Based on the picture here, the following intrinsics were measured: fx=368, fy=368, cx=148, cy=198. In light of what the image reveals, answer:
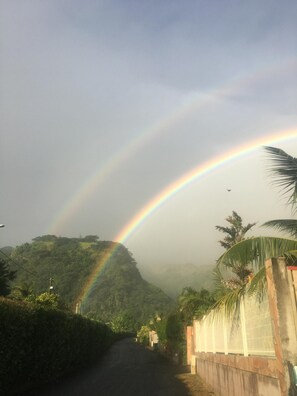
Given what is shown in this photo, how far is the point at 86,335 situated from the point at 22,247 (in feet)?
242

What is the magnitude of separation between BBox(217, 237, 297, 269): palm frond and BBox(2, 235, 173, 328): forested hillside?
194 ft

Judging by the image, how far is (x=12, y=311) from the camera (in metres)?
9.45

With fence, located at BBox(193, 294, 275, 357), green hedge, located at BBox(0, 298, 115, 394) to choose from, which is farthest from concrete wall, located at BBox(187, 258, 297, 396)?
green hedge, located at BBox(0, 298, 115, 394)

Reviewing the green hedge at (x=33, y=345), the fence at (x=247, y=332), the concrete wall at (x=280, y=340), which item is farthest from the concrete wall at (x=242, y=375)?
the green hedge at (x=33, y=345)

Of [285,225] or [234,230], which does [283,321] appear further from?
[234,230]

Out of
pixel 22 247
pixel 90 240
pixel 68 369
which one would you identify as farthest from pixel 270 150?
pixel 90 240

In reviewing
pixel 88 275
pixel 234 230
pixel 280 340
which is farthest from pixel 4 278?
pixel 88 275

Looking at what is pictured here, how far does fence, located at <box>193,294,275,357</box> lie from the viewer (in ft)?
18.8

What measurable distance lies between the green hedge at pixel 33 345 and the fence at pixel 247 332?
17.4 feet

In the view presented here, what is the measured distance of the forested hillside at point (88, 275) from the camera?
237 ft

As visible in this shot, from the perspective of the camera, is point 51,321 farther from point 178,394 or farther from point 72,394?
point 178,394

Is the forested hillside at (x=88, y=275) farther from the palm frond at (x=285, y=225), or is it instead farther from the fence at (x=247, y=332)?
the palm frond at (x=285, y=225)

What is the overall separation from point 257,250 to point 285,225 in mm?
1280

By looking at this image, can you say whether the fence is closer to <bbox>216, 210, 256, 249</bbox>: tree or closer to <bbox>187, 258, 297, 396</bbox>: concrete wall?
<bbox>187, 258, 297, 396</bbox>: concrete wall
